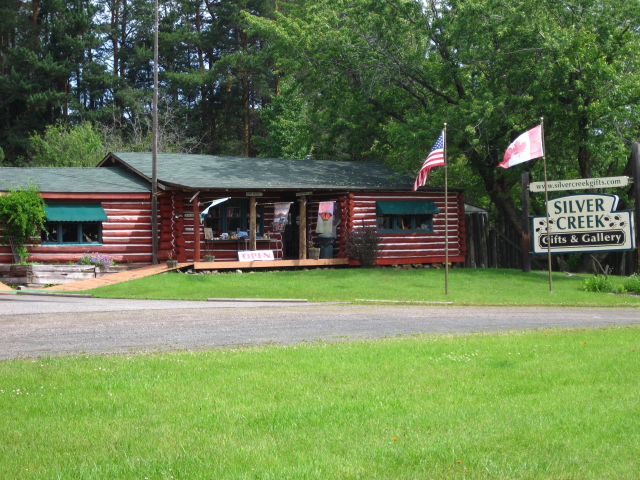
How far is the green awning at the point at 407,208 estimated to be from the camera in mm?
28797

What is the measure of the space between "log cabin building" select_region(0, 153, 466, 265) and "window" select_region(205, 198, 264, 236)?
40mm

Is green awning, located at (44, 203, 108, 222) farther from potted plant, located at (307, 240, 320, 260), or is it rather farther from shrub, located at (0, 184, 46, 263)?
potted plant, located at (307, 240, 320, 260)

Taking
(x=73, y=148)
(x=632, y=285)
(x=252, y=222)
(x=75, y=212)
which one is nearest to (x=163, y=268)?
(x=252, y=222)

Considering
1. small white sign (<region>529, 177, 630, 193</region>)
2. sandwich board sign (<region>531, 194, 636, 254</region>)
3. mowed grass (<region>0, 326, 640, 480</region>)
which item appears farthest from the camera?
sandwich board sign (<region>531, 194, 636, 254</region>)

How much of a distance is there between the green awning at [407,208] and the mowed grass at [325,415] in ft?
63.2

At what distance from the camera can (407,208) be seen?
96.3 ft

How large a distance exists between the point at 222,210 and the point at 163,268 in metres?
4.38

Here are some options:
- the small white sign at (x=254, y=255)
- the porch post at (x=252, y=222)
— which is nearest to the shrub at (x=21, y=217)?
the small white sign at (x=254, y=255)

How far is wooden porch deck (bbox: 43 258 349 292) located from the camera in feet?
73.5

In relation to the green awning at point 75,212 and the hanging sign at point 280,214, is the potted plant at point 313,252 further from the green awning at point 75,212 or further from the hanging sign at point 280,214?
the green awning at point 75,212

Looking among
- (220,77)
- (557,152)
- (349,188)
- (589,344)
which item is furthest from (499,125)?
(220,77)

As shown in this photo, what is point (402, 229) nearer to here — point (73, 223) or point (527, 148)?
point (527, 148)

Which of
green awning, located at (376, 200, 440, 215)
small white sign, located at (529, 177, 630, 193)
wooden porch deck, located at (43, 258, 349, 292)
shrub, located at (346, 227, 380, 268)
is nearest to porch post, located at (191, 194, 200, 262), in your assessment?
wooden porch deck, located at (43, 258, 349, 292)

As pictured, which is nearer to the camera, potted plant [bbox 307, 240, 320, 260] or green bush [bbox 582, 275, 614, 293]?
green bush [bbox 582, 275, 614, 293]
